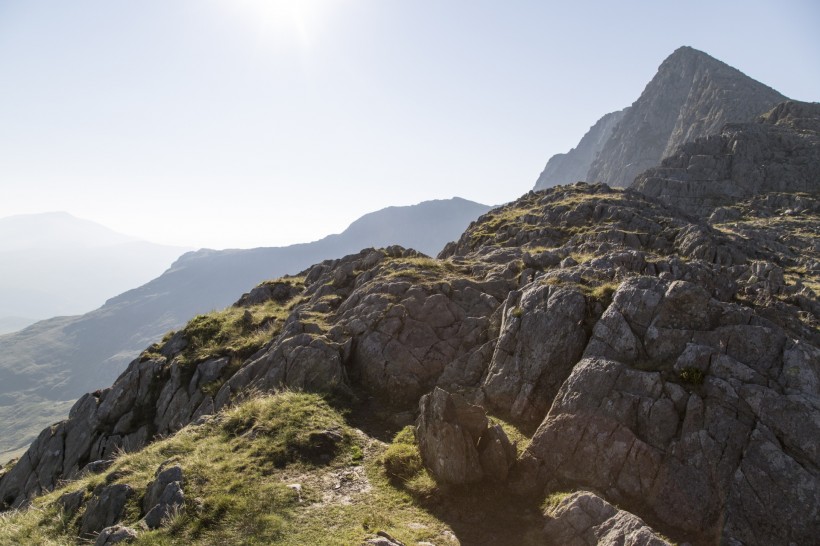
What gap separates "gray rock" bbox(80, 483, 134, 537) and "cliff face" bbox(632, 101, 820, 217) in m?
117

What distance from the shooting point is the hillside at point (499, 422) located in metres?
15.1

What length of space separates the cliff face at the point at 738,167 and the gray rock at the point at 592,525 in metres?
108

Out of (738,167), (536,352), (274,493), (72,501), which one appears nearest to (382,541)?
(274,493)

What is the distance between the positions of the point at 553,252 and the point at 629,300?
52.9 ft

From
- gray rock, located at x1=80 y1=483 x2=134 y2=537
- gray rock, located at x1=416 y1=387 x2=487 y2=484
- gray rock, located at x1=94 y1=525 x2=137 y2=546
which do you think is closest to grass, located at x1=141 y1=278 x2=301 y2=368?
gray rock, located at x1=80 y1=483 x2=134 y2=537

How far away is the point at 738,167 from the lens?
117m

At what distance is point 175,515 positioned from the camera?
15508mm

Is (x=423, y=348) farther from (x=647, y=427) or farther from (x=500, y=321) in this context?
(x=647, y=427)

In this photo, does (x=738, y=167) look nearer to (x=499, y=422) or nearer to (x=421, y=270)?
(x=421, y=270)

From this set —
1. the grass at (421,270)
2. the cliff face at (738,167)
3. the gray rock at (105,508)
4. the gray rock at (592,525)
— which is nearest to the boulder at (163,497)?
A: the gray rock at (105,508)

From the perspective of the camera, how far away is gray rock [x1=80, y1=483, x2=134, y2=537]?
55.6 feet

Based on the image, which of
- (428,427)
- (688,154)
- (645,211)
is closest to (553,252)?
(428,427)

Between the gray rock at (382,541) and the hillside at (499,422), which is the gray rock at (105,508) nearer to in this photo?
the hillside at (499,422)

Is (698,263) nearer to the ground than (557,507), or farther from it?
farther from it
